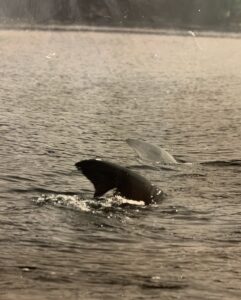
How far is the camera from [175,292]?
7652 mm

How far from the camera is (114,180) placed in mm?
11234

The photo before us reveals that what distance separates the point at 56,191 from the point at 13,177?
43.7 inches

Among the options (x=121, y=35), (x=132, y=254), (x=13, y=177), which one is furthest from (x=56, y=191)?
(x=121, y=35)

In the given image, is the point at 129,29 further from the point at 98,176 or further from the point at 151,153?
the point at 98,176

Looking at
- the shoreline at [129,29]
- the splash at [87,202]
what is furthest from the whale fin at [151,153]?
the shoreline at [129,29]

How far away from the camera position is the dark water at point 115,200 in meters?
8.01

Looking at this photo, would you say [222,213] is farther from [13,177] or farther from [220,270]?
[13,177]

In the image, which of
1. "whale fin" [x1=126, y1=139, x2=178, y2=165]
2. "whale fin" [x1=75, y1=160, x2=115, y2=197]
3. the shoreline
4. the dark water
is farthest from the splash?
the shoreline

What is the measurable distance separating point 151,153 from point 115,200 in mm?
3535

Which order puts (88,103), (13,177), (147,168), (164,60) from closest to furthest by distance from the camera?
(13,177)
(147,168)
(88,103)
(164,60)

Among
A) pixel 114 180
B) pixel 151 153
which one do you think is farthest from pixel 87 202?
pixel 151 153

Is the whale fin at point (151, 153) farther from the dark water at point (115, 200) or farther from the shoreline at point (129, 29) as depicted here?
the shoreline at point (129, 29)

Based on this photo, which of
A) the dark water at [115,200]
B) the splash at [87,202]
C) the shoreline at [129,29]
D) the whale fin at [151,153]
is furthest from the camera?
the shoreline at [129,29]

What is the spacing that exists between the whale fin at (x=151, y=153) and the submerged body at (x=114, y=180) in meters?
3.14
